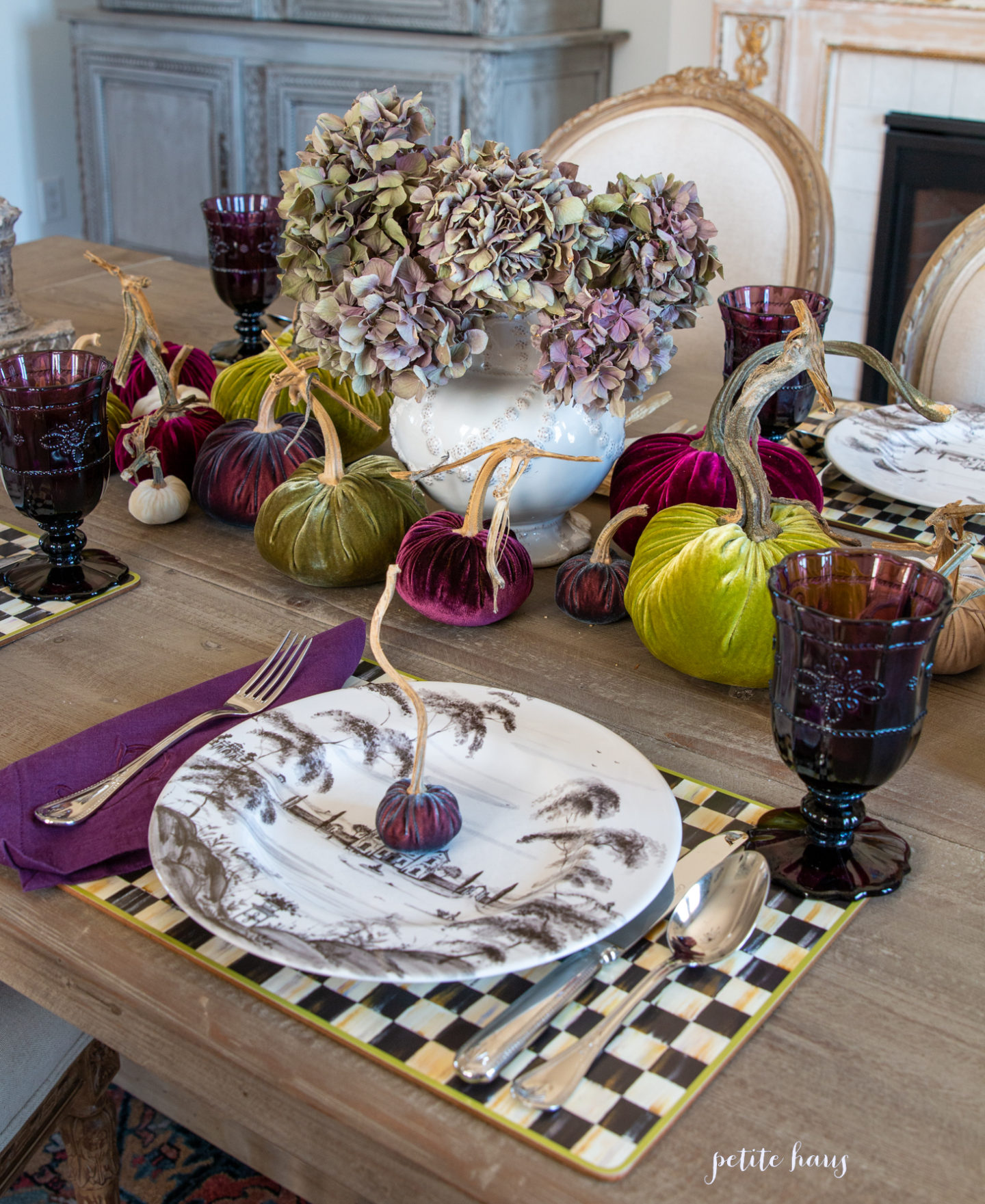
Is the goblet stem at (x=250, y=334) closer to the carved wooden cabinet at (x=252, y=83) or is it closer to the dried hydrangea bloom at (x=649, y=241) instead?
the dried hydrangea bloom at (x=649, y=241)

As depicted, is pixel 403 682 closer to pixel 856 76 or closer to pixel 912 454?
pixel 912 454

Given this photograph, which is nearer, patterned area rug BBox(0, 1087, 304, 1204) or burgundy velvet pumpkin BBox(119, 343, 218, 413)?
burgundy velvet pumpkin BBox(119, 343, 218, 413)

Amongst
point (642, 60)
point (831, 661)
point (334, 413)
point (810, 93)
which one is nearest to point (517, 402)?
point (334, 413)

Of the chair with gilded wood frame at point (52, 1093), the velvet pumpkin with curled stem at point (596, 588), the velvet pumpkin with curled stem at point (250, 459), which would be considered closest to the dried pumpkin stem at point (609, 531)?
the velvet pumpkin with curled stem at point (596, 588)

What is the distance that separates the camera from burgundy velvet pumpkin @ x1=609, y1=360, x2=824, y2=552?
858 millimetres

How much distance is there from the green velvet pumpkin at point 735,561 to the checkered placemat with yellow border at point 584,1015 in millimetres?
184

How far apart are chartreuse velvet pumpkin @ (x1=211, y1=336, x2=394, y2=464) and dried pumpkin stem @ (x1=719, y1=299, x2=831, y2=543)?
372 mm

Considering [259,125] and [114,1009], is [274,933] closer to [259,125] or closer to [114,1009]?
[114,1009]

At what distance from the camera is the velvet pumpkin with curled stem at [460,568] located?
808 mm

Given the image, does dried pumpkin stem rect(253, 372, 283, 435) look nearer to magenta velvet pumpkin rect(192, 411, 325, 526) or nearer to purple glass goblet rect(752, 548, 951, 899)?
magenta velvet pumpkin rect(192, 411, 325, 526)

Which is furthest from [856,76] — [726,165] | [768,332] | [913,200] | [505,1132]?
[505,1132]

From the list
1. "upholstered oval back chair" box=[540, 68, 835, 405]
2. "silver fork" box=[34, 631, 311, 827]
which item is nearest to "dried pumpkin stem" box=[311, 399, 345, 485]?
"silver fork" box=[34, 631, 311, 827]

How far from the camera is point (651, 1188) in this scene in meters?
0.45

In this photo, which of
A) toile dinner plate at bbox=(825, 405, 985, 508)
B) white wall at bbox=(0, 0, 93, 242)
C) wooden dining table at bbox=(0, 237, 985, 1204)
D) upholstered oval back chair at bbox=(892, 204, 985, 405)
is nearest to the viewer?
wooden dining table at bbox=(0, 237, 985, 1204)
